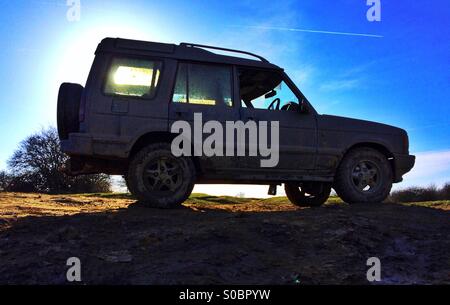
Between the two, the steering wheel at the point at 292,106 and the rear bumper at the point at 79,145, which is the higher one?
the steering wheel at the point at 292,106

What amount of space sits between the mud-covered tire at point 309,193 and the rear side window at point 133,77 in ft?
11.4

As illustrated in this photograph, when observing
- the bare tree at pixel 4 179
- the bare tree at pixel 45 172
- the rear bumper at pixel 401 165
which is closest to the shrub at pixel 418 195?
the rear bumper at pixel 401 165

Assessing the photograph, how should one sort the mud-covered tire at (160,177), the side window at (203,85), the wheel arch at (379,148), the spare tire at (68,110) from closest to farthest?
the mud-covered tire at (160,177) < the spare tire at (68,110) < the side window at (203,85) < the wheel arch at (379,148)

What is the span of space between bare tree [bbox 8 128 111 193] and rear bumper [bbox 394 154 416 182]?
19.1 metres

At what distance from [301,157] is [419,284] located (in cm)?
354

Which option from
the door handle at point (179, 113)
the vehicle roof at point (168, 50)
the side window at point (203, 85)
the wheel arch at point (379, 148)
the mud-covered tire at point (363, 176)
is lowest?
the mud-covered tire at point (363, 176)

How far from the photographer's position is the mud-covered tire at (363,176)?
7.08 m

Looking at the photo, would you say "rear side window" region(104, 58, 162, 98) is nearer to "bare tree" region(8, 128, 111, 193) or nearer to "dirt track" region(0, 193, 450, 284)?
"dirt track" region(0, 193, 450, 284)

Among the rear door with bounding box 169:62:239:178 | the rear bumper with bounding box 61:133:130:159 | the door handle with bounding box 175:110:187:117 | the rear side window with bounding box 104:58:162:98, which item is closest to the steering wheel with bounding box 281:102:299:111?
the rear door with bounding box 169:62:239:178

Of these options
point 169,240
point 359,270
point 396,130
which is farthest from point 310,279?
point 396,130

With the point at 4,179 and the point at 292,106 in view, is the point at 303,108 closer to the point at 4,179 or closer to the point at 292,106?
the point at 292,106

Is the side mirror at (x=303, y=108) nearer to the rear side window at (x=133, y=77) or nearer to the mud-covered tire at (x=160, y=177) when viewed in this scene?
the mud-covered tire at (x=160, y=177)

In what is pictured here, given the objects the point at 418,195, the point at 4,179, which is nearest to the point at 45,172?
the point at 4,179

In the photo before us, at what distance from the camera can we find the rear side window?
6.18 metres
